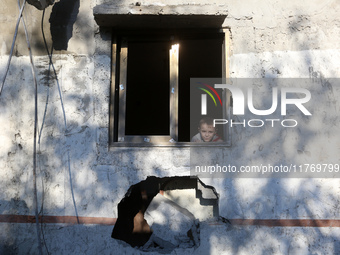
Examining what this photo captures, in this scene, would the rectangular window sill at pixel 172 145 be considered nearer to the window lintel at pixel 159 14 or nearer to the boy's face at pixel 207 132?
the boy's face at pixel 207 132

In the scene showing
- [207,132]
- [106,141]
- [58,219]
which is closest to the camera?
A: [58,219]

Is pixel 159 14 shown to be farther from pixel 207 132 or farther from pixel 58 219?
pixel 58 219

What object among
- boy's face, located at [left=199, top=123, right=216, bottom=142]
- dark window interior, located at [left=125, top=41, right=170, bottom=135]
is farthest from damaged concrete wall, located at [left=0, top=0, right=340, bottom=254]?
dark window interior, located at [left=125, top=41, right=170, bottom=135]

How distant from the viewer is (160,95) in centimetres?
712

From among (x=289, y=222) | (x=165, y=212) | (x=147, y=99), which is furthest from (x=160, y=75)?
(x=289, y=222)

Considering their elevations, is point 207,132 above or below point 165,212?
above

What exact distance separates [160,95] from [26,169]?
3.86m

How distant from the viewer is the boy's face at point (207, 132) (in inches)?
150

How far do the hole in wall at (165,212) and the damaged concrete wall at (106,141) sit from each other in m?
0.16

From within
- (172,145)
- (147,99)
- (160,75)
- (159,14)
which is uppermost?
(159,14)

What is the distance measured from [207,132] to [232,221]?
3.29 ft

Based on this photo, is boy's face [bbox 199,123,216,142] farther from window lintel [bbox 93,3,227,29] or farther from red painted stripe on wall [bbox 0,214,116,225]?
red painted stripe on wall [bbox 0,214,116,225]

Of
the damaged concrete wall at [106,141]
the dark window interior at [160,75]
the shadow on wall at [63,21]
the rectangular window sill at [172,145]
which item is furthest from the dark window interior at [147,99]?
the rectangular window sill at [172,145]

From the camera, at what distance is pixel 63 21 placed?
3932 mm
